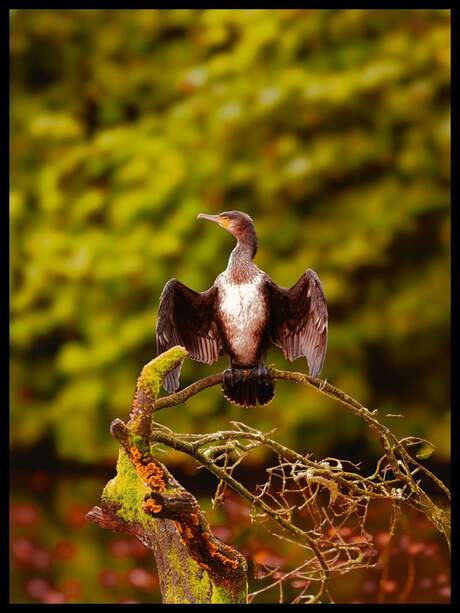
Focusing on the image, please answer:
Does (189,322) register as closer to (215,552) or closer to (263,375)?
(263,375)

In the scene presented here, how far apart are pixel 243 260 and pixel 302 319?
176mm

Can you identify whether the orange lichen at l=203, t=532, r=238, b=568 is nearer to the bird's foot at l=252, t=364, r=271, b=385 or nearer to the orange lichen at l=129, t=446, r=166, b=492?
the orange lichen at l=129, t=446, r=166, b=492

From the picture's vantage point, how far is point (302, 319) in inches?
77.7

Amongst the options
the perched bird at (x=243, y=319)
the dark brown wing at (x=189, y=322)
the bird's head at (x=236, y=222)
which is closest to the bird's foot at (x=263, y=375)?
the perched bird at (x=243, y=319)

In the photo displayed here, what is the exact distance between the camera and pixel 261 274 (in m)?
1.97

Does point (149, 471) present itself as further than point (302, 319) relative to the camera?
No

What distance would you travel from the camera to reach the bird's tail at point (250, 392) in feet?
6.37

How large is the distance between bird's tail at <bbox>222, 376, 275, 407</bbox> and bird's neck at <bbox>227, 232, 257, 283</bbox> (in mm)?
213

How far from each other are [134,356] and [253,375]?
2755 mm

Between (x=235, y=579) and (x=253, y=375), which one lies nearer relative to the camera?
(x=235, y=579)

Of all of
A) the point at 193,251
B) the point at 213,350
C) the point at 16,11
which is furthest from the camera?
the point at 16,11

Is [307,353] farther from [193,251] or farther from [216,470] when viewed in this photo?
[193,251]

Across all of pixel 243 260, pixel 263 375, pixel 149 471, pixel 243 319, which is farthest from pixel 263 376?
pixel 149 471

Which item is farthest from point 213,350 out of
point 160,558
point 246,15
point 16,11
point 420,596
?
point 16,11
